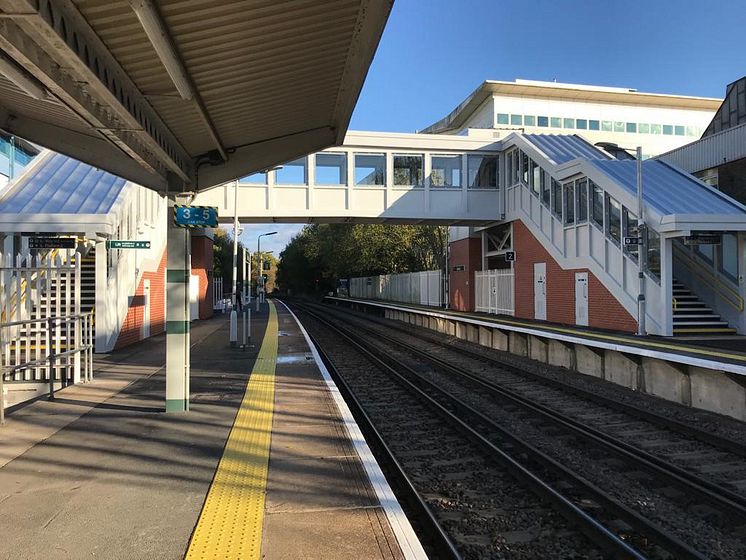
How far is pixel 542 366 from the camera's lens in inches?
581

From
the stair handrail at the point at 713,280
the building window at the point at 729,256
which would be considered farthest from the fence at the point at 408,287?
the building window at the point at 729,256

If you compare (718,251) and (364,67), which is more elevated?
(364,67)

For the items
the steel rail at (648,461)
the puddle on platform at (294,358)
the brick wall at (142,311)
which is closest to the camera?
the steel rail at (648,461)

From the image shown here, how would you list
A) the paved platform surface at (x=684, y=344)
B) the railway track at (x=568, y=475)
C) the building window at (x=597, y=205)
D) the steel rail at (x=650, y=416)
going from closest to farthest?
the railway track at (x=568, y=475), the steel rail at (x=650, y=416), the paved platform surface at (x=684, y=344), the building window at (x=597, y=205)

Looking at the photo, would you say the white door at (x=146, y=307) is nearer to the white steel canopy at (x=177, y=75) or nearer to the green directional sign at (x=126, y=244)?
the green directional sign at (x=126, y=244)

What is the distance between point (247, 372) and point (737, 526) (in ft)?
29.6

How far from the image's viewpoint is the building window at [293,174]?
77.9ft

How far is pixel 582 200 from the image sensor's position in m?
18.4

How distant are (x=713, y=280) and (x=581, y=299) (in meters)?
3.76

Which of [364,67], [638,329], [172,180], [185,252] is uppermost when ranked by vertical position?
[364,67]

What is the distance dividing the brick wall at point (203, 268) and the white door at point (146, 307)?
9.97m

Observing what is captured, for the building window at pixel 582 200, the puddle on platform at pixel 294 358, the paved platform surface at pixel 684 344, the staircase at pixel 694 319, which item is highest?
the building window at pixel 582 200

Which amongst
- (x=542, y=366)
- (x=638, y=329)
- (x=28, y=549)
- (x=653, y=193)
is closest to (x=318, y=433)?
(x=28, y=549)

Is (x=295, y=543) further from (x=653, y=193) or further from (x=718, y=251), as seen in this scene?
(x=718, y=251)
